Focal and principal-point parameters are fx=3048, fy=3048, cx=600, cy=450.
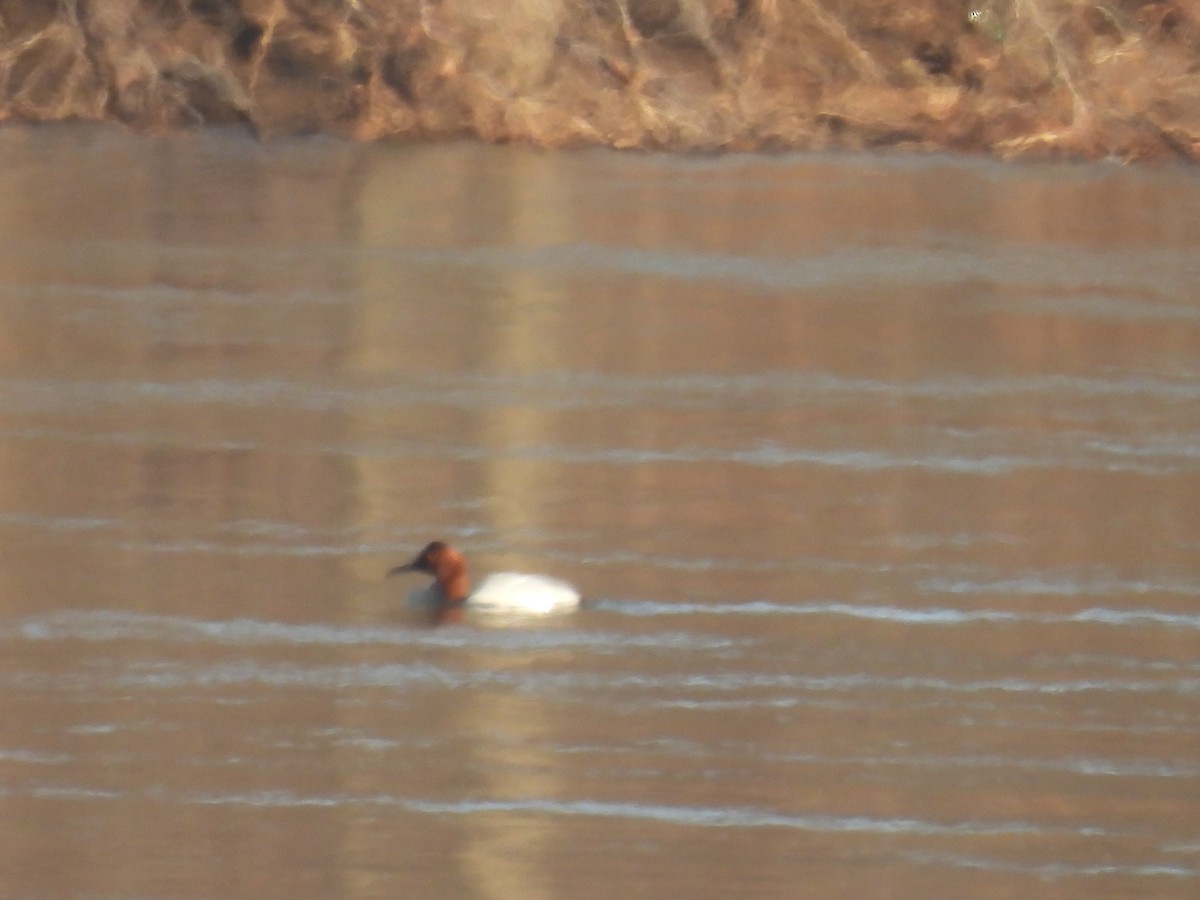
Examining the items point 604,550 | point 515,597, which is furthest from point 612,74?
point 515,597

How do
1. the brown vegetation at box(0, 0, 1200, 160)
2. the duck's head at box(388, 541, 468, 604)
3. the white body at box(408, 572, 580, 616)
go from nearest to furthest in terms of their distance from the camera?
1. the white body at box(408, 572, 580, 616)
2. the duck's head at box(388, 541, 468, 604)
3. the brown vegetation at box(0, 0, 1200, 160)

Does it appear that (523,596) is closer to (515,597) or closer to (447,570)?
(515,597)

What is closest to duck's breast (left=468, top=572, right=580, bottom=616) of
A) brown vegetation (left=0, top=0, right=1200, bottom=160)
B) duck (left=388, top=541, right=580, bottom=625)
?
duck (left=388, top=541, right=580, bottom=625)

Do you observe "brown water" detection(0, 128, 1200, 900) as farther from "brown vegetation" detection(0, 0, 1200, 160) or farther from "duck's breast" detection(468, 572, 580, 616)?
"brown vegetation" detection(0, 0, 1200, 160)

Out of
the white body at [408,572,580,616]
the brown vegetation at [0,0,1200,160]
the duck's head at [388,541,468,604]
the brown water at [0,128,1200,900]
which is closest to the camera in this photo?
the brown water at [0,128,1200,900]

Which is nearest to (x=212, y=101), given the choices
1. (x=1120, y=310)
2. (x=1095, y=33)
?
(x=1095, y=33)

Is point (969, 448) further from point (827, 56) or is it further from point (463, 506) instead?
point (827, 56)
